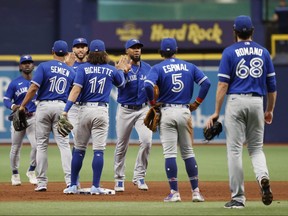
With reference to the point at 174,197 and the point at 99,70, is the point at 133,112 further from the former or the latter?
the point at 174,197

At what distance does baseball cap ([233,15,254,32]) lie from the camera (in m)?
10.6

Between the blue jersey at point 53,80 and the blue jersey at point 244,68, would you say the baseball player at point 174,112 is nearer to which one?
the blue jersey at point 244,68

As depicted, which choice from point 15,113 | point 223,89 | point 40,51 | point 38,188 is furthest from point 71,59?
point 40,51

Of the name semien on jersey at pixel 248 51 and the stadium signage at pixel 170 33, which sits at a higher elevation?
the stadium signage at pixel 170 33

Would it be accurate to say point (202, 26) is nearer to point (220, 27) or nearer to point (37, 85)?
point (220, 27)

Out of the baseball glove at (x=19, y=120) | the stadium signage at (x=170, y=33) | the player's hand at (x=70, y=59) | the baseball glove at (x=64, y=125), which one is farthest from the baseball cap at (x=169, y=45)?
the stadium signage at (x=170, y=33)

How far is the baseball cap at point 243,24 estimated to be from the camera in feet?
34.9

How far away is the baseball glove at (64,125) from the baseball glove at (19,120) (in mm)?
1094

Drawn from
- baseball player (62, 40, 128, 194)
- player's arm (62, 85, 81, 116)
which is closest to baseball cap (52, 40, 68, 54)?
baseball player (62, 40, 128, 194)

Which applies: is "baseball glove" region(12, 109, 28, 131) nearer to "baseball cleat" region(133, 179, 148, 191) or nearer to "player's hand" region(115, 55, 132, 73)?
"player's hand" region(115, 55, 132, 73)

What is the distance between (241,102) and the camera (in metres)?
10.6

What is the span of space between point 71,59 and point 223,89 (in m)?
4.28

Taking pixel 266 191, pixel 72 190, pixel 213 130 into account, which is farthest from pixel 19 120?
pixel 266 191

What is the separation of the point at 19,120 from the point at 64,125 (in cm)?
134
